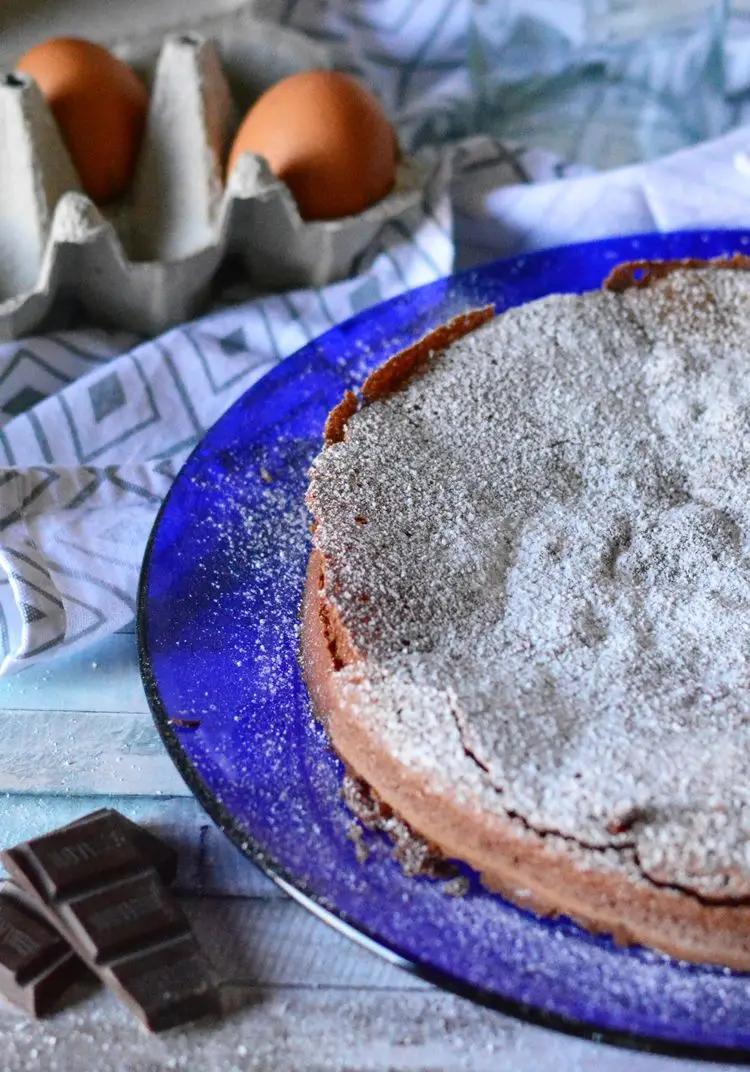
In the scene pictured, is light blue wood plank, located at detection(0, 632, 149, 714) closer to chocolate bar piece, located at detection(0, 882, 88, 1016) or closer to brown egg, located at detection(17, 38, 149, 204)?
chocolate bar piece, located at detection(0, 882, 88, 1016)

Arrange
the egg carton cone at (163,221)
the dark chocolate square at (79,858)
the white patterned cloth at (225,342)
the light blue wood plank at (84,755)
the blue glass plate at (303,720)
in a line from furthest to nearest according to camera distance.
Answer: the egg carton cone at (163,221), the white patterned cloth at (225,342), the light blue wood plank at (84,755), the dark chocolate square at (79,858), the blue glass plate at (303,720)

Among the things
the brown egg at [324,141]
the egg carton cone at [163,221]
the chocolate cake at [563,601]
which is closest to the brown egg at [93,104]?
the egg carton cone at [163,221]

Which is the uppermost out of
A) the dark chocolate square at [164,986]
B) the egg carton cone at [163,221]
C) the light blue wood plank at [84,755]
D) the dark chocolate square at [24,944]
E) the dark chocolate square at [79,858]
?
the egg carton cone at [163,221]

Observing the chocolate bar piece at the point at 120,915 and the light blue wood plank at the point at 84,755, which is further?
the light blue wood plank at the point at 84,755

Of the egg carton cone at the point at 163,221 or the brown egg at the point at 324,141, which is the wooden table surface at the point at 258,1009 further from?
the brown egg at the point at 324,141

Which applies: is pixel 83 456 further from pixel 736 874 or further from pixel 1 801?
pixel 736 874

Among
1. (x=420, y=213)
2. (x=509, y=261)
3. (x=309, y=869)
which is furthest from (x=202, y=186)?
(x=309, y=869)

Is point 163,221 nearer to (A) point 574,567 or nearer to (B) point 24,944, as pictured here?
(A) point 574,567
